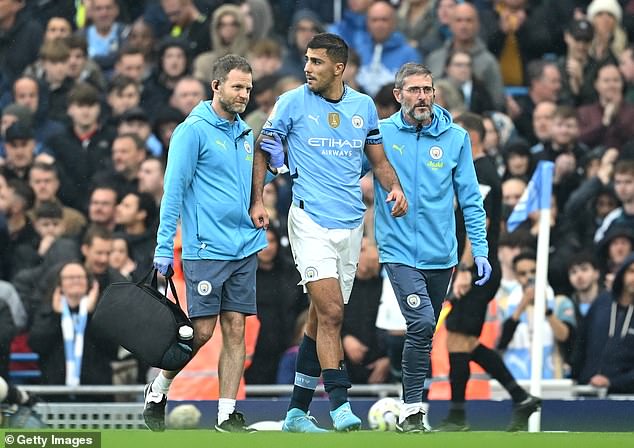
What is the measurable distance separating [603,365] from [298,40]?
541 centimetres

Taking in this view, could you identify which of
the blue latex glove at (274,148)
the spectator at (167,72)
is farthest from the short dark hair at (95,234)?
the blue latex glove at (274,148)

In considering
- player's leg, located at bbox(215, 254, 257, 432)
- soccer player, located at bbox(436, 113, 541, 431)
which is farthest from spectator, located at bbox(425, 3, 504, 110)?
player's leg, located at bbox(215, 254, 257, 432)

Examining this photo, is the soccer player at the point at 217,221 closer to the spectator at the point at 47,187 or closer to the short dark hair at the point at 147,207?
the short dark hair at the point at 147,207

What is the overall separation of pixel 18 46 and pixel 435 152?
30.1 ft

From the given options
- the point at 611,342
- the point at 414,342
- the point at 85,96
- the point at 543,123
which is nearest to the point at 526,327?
the point at 611,342

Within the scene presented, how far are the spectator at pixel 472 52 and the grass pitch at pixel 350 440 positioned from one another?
8.51m

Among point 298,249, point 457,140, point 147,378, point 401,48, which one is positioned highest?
point 401,48

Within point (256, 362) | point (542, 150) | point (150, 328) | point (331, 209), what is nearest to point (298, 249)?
point (331, 209)

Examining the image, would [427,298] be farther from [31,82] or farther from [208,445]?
[31,82]

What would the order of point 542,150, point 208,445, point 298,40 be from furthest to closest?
point 298,40
point 542,150
point 208,445

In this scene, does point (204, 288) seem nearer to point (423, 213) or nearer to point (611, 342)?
point (423, 213)

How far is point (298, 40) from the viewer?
61.1 feet

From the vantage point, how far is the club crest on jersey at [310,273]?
10.9 meters

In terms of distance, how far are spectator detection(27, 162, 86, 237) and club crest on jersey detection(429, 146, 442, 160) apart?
19.9 ft
